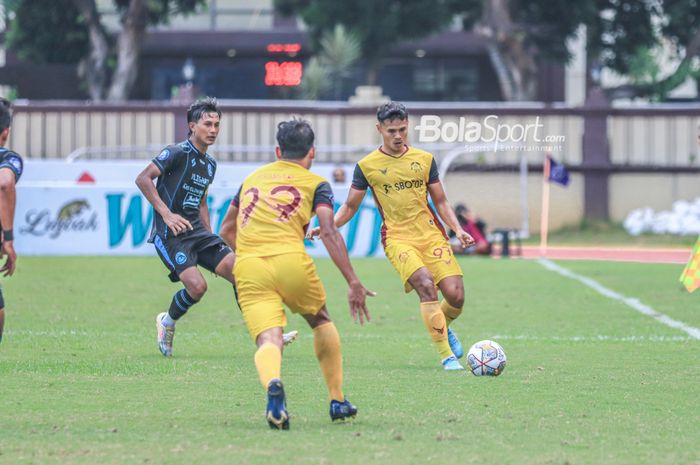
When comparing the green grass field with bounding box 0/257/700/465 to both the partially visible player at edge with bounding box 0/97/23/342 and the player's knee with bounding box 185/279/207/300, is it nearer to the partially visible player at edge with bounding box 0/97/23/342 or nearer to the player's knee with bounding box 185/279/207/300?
the player's knee with bounding box 185/279/207/300

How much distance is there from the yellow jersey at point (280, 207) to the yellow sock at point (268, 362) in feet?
1.75

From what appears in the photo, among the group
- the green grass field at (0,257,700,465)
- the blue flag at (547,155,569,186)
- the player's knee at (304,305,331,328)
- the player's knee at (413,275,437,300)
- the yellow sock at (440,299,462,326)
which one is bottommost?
the green grass field at (0,257,700,465)


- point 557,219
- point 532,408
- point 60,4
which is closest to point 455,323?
point 532,408

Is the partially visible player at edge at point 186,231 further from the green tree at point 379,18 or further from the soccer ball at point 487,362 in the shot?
the green tree at point 379,18

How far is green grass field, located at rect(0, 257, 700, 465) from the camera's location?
761 cm

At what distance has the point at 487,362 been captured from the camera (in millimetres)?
10727

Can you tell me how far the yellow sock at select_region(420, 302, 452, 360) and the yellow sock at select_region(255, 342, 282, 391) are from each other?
3209 mm

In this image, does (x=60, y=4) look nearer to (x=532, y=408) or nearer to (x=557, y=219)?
(x=557, y=219)

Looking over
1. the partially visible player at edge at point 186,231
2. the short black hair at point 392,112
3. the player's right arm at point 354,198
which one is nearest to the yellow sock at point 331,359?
the player's right arm at point 354,198

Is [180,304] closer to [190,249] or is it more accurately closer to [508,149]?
[190,249]

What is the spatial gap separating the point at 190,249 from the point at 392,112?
2110mm

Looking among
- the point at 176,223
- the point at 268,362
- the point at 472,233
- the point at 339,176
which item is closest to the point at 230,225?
the point at 268,362

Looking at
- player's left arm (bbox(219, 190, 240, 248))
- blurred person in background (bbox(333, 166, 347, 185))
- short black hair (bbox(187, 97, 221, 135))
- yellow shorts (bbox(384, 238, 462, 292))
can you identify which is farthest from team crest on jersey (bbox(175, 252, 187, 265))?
blurred person in background (bbox(333, 166, 347, 185))

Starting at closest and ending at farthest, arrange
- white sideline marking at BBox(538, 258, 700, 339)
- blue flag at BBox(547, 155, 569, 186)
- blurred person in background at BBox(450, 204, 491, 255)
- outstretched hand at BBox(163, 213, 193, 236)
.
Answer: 1. outstretched hand at BBox(163, 213, 193, 236)
2. white sideline marking at BBox(538, 258, 700, 339)
3. blurred person in background at BBox(450, 204, 491, 255)
4. blue flag at BBox(547, 155, 569, 186)
